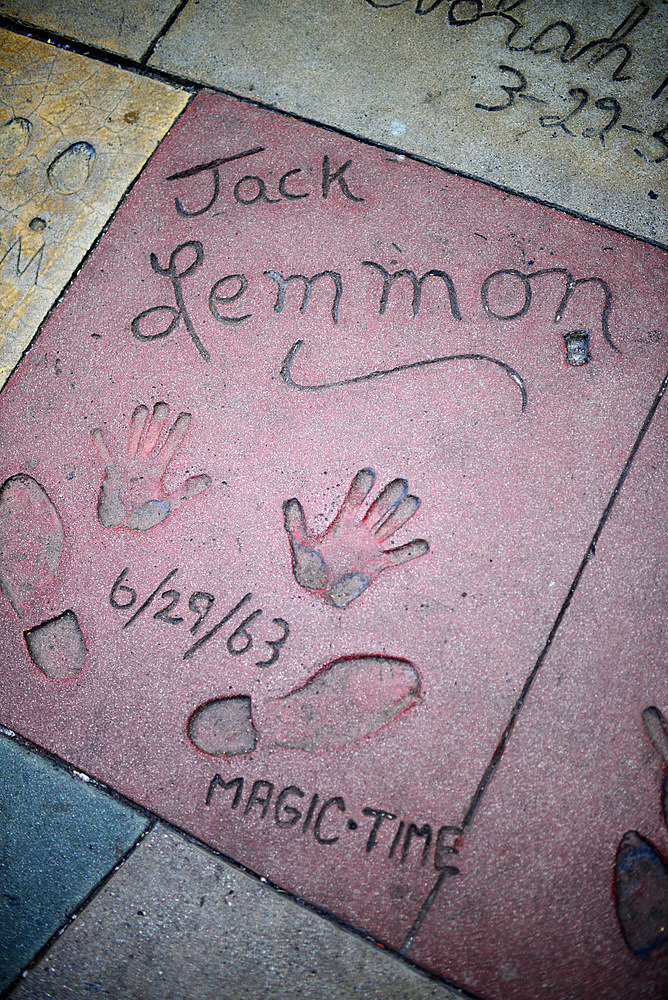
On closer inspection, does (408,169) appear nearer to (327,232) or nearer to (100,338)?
(327,232)

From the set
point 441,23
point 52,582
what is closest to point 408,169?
point 441,23

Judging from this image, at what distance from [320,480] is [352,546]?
166 millimetres

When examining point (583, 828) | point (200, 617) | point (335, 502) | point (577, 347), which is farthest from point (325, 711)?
point (577, 347)

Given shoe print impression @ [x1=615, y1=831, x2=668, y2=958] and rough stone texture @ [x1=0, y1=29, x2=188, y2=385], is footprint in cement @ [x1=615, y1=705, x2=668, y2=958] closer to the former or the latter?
shoe print impression @ [x1=615, y1=831, x2=668, y2=958]

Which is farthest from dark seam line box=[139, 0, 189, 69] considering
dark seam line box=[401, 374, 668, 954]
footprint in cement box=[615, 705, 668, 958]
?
footprint in cement box=[615, 705, 668, 958]

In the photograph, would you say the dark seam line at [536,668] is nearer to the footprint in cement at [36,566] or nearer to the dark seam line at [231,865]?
the dark seam line at [231,865]

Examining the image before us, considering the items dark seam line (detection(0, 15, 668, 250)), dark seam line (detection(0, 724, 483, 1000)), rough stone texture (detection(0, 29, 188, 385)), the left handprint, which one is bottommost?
dark seam line (detection(0, 724, 483, 1000))

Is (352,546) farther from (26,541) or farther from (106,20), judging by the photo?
(106,20)

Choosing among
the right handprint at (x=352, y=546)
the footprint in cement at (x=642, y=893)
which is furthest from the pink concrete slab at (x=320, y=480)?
the footprint in cement at (x=642, y=893)

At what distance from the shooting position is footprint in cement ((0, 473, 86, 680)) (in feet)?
4.76

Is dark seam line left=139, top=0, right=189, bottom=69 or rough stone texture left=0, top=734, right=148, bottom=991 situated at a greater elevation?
dark seam line left=139, top=0, right=189, bottom=69

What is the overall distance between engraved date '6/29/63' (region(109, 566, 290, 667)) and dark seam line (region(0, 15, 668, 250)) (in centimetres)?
114

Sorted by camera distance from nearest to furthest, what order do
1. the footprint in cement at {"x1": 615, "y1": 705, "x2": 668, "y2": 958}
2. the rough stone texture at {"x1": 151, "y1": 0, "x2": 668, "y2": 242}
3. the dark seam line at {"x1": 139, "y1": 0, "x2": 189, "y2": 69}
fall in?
1. the footprint in cement at {"x1": 615, "y1": 705, "x2": 668, "y2": 958}
2. the rough stone texture at {"x1": 151, "y1": 0, "x2": 668, "y2": 242}
3. the dark seam line at {"x1": 139, "y1": 0, "x2": 189, "y2": 69}

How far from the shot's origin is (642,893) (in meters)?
1.27
